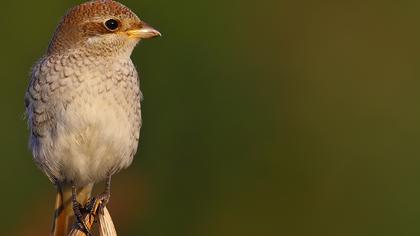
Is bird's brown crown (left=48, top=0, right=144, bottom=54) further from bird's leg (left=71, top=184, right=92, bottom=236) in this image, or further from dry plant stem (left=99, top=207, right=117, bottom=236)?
dry plant stem (left=99, top=207, right=117, bottom=236)

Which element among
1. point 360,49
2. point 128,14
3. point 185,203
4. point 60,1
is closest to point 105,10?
point 128,14

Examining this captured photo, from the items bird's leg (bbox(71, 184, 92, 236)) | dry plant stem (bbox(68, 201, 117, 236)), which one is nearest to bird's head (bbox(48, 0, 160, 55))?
bird's leg (bbox(71, 184, 92, 236))

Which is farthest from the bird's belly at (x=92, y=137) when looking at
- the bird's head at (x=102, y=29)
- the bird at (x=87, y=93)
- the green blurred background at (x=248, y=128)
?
the green blurred background at (x=248, y=128)

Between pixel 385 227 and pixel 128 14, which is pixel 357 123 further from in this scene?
pixel 128 14

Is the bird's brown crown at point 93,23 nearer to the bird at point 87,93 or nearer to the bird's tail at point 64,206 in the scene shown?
the bird at point 87,93

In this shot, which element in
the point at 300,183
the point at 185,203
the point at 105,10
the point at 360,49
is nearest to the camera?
the point at 105,10

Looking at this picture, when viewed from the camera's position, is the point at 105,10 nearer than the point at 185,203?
Yes

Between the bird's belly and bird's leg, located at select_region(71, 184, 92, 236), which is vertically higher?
the bird's belly
